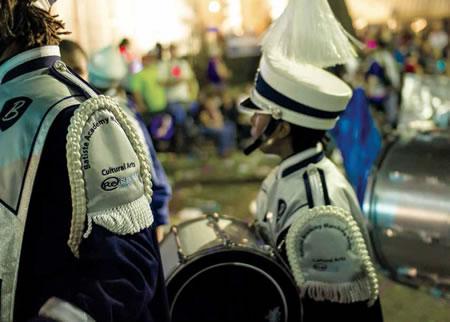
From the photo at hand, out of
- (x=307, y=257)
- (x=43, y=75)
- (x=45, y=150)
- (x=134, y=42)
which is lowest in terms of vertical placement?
(x=134, y=42)

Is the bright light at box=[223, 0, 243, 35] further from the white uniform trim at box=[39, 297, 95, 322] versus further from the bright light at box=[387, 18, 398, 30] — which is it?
the white uniform trim at box=[39, 297, 95, 322]

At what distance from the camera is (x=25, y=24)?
131 centimetres

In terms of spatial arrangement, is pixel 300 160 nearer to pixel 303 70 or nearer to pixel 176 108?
pixel 303 70

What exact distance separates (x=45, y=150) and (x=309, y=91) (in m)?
1.26

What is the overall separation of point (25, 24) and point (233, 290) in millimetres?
1211

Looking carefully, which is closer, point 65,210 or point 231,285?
point 65,210

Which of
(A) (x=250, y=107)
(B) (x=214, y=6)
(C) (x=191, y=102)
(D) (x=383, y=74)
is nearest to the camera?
(A) (x=250, y=107)

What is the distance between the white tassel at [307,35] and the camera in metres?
2.38

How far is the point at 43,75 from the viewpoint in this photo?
4.40 feet

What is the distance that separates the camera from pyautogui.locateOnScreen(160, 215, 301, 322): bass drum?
212 centimetres

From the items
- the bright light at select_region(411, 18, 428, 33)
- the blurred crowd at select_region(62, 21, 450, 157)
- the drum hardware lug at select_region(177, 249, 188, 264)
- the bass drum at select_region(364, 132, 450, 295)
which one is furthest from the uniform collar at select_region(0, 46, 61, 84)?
the bright light at select_region(411, 18, 428, 33)

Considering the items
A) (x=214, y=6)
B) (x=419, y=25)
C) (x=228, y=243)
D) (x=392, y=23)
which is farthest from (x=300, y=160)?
(x=419, y=25)

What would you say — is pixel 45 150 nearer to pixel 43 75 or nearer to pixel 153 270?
pixel 43 75

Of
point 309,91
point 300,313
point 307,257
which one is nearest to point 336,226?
point 307,257
